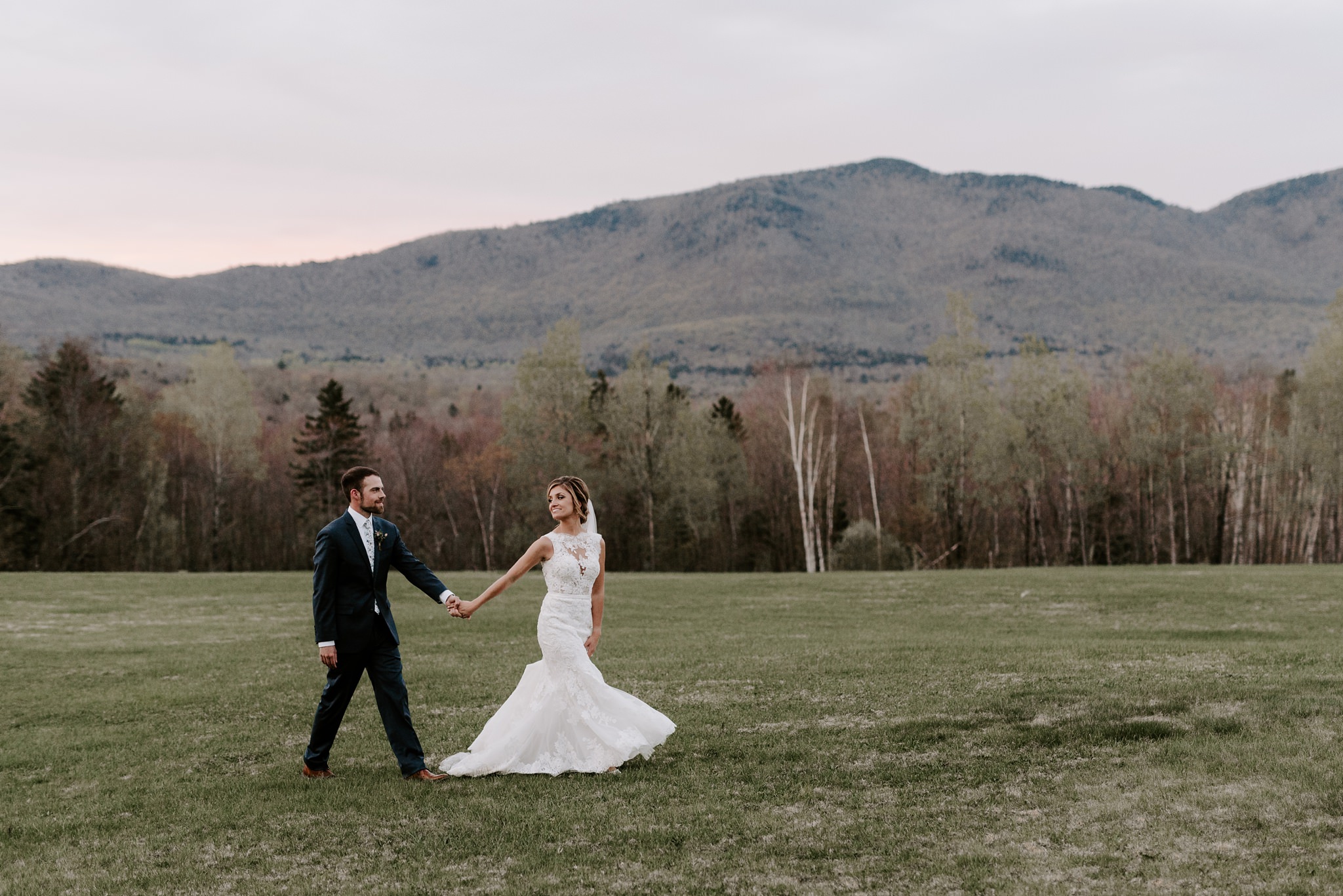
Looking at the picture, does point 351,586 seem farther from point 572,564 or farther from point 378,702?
point 572,564

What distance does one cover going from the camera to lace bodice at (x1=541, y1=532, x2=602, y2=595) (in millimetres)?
9891

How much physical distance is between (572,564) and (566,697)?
1234mm

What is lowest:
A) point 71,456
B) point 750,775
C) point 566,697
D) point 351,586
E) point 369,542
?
point 750,775

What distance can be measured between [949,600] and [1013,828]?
20.3 m

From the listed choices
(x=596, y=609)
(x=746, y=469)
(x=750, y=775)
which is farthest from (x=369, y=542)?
(x=746, y=469)

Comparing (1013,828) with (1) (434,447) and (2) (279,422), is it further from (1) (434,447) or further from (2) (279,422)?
(2) (279,422)

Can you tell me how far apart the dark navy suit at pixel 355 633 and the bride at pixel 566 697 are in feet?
2.07

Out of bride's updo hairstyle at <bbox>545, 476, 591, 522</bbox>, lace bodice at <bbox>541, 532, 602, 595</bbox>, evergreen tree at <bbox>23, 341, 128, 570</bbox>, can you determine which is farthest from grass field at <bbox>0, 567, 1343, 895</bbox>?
evergreen tree at <bbox>23, 341, 128, 570</bbox>

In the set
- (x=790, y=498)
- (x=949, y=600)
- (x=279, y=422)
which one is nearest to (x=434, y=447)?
(x=790, y=498)

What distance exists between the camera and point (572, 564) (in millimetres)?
9891

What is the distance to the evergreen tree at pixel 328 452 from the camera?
2749 inches

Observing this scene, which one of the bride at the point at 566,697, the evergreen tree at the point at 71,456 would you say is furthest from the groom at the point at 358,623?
the evergreen tree at the point at 71,456

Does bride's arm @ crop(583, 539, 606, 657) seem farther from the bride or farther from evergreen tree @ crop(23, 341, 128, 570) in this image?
evergreen tree @ crop(23, 341, 128, 570)

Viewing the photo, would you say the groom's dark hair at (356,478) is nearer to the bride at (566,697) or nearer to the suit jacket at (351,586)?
the suit jacket at (351,586)
